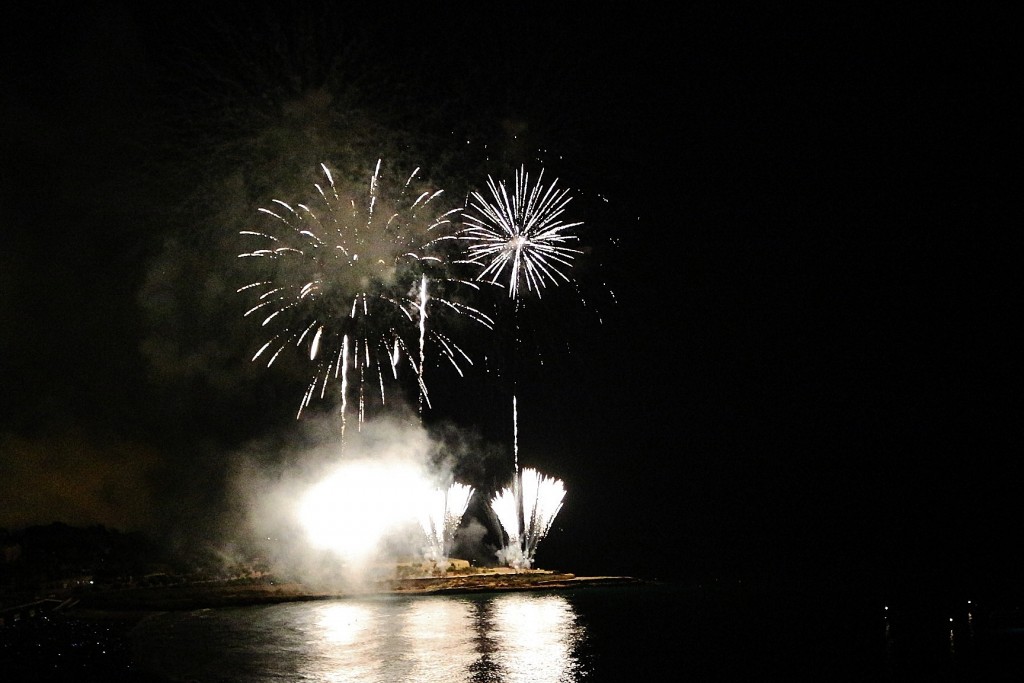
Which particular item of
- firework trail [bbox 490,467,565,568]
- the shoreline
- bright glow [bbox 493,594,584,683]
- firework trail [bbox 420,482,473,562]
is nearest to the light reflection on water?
bright glow [bbox 493,594,584,683]

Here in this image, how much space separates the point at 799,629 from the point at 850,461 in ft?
318

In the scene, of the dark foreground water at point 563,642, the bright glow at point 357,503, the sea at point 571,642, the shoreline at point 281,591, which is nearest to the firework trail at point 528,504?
the shoreline at point 281,591

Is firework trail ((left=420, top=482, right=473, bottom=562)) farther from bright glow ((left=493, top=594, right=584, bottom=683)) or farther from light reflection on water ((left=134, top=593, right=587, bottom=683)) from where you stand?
light reflection on water ((left=134, top=593, right=587, bottom=683))

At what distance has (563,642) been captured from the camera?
61.6ft

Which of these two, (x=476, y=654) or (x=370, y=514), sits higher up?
(x=370, y=514)

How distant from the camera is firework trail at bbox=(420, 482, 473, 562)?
3862cm

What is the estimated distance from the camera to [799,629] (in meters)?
23.7

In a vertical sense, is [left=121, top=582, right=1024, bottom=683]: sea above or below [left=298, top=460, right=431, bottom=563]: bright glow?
below

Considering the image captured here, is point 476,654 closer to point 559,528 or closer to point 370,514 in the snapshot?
point 370,514

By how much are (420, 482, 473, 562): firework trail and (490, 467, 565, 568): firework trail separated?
2091 mm

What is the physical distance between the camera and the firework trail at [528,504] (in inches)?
1442

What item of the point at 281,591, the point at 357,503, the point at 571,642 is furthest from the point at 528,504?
the point at 571,642

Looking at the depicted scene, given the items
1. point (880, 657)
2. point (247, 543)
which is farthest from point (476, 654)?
point (247, 543)

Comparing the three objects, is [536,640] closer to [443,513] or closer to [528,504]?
[528,504]
